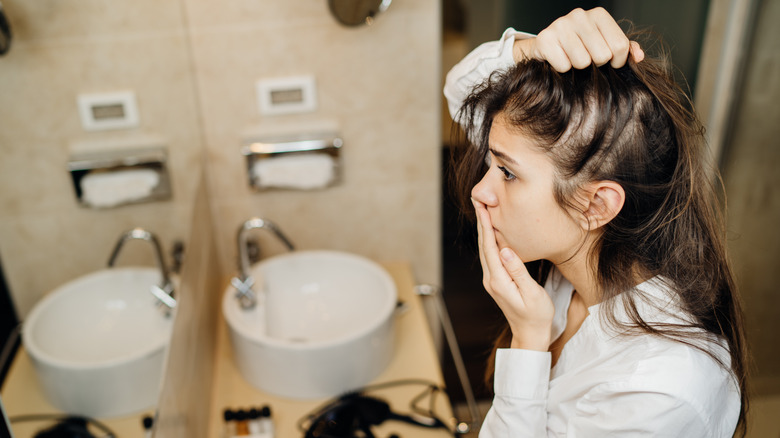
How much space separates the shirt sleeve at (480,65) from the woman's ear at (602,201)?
0.28 metres

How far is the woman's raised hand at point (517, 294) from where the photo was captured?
2.81ft

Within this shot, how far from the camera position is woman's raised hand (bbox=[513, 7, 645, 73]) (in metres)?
0.75

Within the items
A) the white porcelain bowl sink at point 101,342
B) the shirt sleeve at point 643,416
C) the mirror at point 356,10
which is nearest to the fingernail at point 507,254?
the shirt sleeve at point 643,416

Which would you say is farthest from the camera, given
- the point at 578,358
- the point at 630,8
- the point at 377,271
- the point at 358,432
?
the point at 630,8

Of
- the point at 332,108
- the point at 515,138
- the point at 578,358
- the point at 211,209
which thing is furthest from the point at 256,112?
the point at 578,358

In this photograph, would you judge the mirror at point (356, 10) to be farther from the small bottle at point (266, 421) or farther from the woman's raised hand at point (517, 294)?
the small bottle at point (266, 421)

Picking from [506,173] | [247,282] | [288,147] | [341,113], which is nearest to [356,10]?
[341,113]

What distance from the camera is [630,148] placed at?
0.77 meters

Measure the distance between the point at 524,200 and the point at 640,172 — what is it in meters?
0.15

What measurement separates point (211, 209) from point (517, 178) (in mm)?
1203

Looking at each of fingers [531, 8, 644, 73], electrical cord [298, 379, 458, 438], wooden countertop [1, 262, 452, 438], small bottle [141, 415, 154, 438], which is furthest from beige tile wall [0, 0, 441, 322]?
fingers [531, 8, 644, 73]

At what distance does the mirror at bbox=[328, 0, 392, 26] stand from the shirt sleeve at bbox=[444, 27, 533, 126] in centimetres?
52

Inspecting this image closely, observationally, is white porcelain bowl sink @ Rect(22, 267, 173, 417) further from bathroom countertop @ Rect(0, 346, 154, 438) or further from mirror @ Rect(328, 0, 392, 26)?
mirror @ Rect(328, 0, 392, 26)

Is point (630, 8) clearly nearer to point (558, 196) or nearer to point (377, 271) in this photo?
point (377, 271)
